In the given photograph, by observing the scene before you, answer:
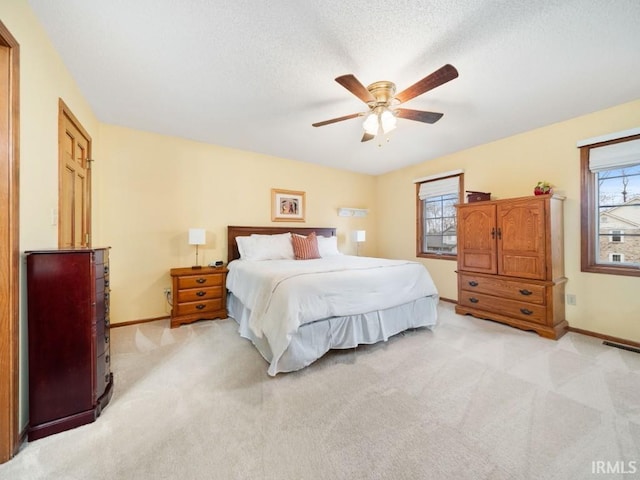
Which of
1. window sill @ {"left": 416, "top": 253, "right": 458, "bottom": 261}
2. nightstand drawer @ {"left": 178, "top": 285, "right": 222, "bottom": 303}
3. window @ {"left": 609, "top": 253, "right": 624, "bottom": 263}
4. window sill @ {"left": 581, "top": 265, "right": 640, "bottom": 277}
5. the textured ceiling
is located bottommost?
nightstand drawer @ {"left": 178, "top": 285, "right": 222, "bottom": 303}

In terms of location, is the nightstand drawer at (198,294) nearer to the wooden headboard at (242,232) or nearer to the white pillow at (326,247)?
the wooden headboard at (242,232)

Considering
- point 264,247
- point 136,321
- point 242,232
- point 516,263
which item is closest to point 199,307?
point 136,321

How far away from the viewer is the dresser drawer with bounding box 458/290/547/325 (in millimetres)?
2891

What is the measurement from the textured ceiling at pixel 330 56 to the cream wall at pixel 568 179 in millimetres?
178

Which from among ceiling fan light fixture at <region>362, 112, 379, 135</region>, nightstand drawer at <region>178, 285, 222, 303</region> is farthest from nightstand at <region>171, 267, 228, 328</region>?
ceiling fan light fixture at <region>362, 112, 379, 135</region>

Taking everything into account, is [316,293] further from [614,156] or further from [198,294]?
[614,156]

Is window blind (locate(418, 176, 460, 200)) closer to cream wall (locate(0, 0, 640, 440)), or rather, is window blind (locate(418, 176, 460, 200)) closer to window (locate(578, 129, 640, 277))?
cream wall (locate(0, 0, 640, 440))

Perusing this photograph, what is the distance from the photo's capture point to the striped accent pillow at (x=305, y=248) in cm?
381

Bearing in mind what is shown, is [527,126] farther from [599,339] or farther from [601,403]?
[601,403]

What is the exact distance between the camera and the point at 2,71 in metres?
1.28

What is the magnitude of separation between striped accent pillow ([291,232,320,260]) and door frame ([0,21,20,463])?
2.80 metres

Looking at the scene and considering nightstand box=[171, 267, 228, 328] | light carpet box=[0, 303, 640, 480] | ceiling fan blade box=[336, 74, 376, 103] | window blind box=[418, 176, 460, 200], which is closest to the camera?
light carpet box=[0, 303, 640, 480]

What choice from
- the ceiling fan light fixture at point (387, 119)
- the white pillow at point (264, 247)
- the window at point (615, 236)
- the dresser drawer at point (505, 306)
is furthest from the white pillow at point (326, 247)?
the window at point (615, 236)

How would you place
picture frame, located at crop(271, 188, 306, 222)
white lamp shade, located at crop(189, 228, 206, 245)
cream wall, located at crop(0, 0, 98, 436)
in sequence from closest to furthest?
cream wall, located at crop(0, 0, 98, 436), white lamp shade, located at crop(189, 228, 206, 245), picture frame, located at crop(271, 188, 306, 222)
